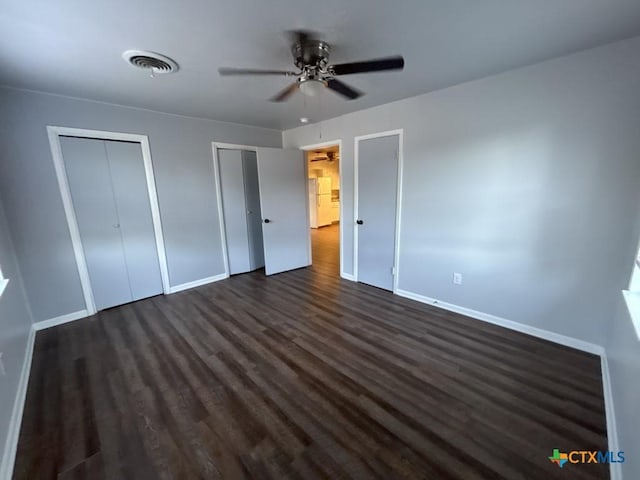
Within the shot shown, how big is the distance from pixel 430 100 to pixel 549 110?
1.02 m

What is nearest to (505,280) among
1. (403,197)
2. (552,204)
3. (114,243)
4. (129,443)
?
(552,204)

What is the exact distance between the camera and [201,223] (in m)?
3.73

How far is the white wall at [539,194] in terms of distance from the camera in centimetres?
179

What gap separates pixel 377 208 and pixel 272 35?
222 cm

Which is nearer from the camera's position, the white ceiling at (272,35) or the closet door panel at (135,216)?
the white ceiling at (272,35)

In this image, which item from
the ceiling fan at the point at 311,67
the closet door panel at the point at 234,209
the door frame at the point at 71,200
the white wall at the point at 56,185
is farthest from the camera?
the closet door panel at the point at 234,209

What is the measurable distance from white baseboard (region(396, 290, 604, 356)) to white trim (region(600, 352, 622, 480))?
14 cm

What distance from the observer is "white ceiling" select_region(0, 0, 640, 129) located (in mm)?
1352

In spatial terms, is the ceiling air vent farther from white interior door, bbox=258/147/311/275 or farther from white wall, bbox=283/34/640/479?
white wall, bbox=283/34/640/479

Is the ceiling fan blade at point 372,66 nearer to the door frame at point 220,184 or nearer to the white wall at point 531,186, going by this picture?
the white wall at point 531,186

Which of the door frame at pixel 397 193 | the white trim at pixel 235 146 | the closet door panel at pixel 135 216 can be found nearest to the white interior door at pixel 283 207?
the white trim at pixel 235 146

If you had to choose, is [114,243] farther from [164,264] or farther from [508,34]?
[508,34]

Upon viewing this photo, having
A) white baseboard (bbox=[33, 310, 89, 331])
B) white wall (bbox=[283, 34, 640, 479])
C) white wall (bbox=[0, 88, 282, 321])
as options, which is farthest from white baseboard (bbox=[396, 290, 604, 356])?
white baseboard (bbox=[33, 310, 89, 331])

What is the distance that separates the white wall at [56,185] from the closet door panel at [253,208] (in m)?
0.47
